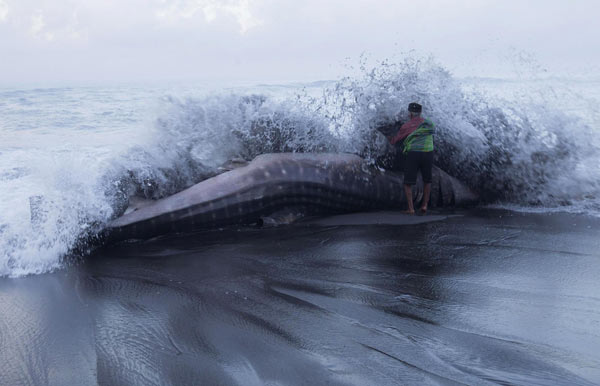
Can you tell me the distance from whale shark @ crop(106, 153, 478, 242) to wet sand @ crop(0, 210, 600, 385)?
0.76 ft

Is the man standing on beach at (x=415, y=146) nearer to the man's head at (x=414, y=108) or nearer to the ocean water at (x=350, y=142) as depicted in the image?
the man's head at (x=414, y=108)

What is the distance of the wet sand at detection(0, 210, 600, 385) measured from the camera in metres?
2.96

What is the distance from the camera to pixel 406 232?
19.8ft

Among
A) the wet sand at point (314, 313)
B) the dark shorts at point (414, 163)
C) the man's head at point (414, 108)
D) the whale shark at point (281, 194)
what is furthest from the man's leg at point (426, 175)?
the wet sand at point (314, 313)

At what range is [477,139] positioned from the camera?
7668 mm

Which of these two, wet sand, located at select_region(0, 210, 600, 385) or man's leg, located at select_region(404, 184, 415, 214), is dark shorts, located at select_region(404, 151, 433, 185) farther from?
wet sand, located at select_region(0, 210, 600, 385)

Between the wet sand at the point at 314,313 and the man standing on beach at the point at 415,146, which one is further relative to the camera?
the man standing on beach at the point at 415,146

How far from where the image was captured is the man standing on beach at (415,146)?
6.88 meters

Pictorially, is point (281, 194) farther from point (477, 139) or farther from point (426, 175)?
point (477, 139)

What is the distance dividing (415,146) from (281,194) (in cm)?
188

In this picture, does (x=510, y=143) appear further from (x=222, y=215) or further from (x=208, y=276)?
(x=208, y=276)

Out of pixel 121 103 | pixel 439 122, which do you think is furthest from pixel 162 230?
pixel 121 103

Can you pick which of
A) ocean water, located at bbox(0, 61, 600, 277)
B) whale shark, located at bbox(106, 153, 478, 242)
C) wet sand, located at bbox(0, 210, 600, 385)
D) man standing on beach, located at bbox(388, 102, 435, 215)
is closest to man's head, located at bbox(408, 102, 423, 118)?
man standing on beach, located at bbox(388, 102, 435, 215)

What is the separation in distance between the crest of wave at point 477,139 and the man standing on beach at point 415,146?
0.43 meters
